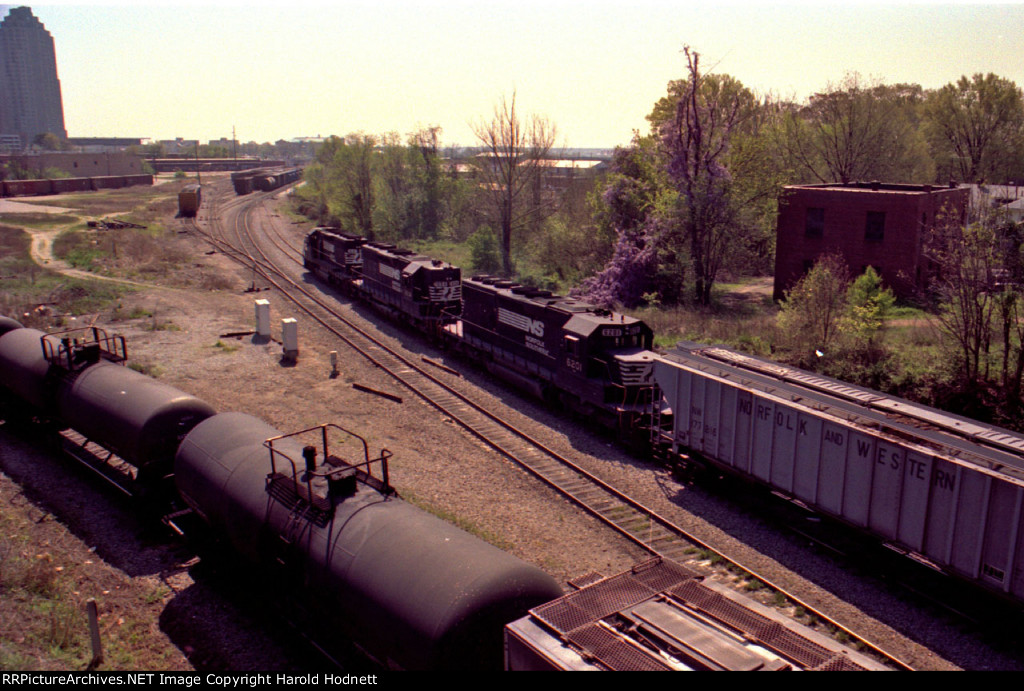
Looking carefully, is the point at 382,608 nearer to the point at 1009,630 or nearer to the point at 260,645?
the point at 260,645

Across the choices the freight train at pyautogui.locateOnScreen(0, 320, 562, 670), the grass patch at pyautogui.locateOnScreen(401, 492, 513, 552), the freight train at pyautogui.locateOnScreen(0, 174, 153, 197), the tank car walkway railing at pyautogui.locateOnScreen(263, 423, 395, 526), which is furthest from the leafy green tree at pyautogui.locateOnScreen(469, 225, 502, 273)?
the freight train at pyautogui.locateOnScreen(0, 174, 153, 197)

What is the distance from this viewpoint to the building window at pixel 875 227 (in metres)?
41.9

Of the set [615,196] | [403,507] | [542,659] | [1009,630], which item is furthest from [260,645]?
[615,196]

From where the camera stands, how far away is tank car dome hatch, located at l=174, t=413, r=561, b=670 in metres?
8.24

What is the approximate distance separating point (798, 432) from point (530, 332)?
12.0 meters

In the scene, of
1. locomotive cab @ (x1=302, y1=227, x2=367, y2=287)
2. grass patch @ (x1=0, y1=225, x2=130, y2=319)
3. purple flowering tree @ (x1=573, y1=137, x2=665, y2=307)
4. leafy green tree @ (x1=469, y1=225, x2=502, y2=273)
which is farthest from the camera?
leafy green tree @ (x1=469, y1=225, x2=502, y2=273)

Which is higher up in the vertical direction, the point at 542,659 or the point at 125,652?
the point at 542,659

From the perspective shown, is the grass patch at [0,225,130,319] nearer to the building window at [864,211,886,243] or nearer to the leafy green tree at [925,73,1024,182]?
the building window at [864,211,886,243]

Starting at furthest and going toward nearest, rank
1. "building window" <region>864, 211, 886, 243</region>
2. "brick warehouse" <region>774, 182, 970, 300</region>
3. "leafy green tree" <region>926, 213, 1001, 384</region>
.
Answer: "building window" <region>864, 211, 886, 243</region> < "brick warehouse" <region>774, 182, 970, 300</region> < "leafy green tree" <region>926, 213, 1001, 384</region>

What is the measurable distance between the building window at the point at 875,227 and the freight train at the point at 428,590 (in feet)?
130

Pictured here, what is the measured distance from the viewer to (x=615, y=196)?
161 feet

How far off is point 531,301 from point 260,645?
1710 centimetres

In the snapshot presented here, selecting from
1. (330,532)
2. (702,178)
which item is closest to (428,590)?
(330,532)

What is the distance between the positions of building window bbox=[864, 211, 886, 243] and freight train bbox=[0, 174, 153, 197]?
109 meters
